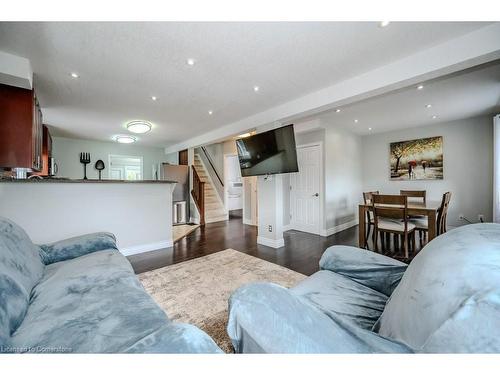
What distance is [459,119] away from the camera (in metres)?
4.26

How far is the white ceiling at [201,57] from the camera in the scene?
1.72 m

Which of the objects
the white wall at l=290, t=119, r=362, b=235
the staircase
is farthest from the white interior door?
the staircase

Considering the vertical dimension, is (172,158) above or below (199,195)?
above

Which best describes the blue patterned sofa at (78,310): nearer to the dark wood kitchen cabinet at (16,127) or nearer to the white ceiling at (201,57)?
the dark wood kitchen cabinet at (16,127)

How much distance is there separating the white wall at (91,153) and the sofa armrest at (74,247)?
497 cm

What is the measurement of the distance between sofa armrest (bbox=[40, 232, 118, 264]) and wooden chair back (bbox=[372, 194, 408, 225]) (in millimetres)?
3306

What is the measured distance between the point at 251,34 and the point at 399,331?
7.06ft

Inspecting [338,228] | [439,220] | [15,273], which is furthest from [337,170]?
[15,273]

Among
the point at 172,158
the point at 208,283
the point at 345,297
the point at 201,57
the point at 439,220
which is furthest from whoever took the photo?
the point at 172,158

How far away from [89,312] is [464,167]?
6.22 metres

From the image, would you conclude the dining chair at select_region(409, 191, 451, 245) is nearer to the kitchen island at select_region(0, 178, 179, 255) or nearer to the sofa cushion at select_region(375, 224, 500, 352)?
the sofa cushion at select_region(375, 224, 500, 352)

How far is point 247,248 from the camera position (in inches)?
137

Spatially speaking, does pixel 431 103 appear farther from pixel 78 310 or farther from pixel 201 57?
pixel 78 310

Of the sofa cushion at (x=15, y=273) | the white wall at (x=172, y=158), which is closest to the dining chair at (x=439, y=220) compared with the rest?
the sofa cushion at (x=15, y=273)
